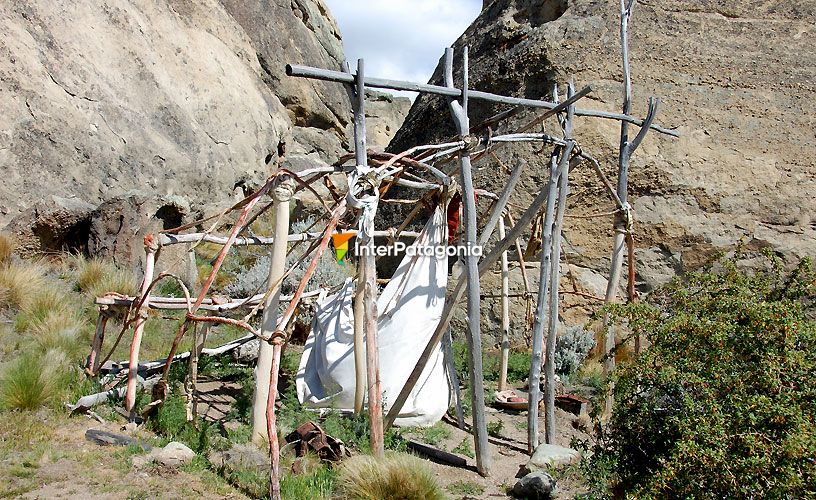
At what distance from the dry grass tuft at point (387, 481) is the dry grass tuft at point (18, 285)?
16.9 feet

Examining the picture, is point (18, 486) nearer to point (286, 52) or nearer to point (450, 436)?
point (450, 436)

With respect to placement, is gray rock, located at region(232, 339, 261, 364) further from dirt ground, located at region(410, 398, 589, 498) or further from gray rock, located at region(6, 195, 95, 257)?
gray rock, located at region(6, 195, 95, 257)

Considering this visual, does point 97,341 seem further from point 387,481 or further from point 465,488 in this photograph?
point 465,488

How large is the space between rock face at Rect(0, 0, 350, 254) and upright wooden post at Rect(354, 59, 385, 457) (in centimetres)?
642

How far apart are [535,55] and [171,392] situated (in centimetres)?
730

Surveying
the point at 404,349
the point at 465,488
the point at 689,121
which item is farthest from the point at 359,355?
the point at 689,121

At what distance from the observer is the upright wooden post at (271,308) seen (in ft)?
15.7

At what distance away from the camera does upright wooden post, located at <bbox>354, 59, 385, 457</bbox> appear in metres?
4.40

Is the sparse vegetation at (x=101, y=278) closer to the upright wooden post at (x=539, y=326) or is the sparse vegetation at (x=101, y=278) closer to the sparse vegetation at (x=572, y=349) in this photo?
the upright wooden post at (x=539, y=326)

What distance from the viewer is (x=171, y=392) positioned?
18.4ft

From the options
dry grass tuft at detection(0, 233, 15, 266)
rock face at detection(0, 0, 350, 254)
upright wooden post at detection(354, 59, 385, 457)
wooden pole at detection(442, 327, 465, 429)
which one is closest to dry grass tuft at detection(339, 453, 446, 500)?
upright wooden post at detection(354, 59, 385, 457)

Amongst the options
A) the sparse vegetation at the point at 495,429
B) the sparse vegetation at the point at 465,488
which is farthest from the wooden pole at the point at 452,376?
the sparse vegetation at the point at 465,488

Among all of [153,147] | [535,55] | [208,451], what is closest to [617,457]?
[208,451]

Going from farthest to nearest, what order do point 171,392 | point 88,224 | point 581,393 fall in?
point 88,224
point 581,393
point 171,392
